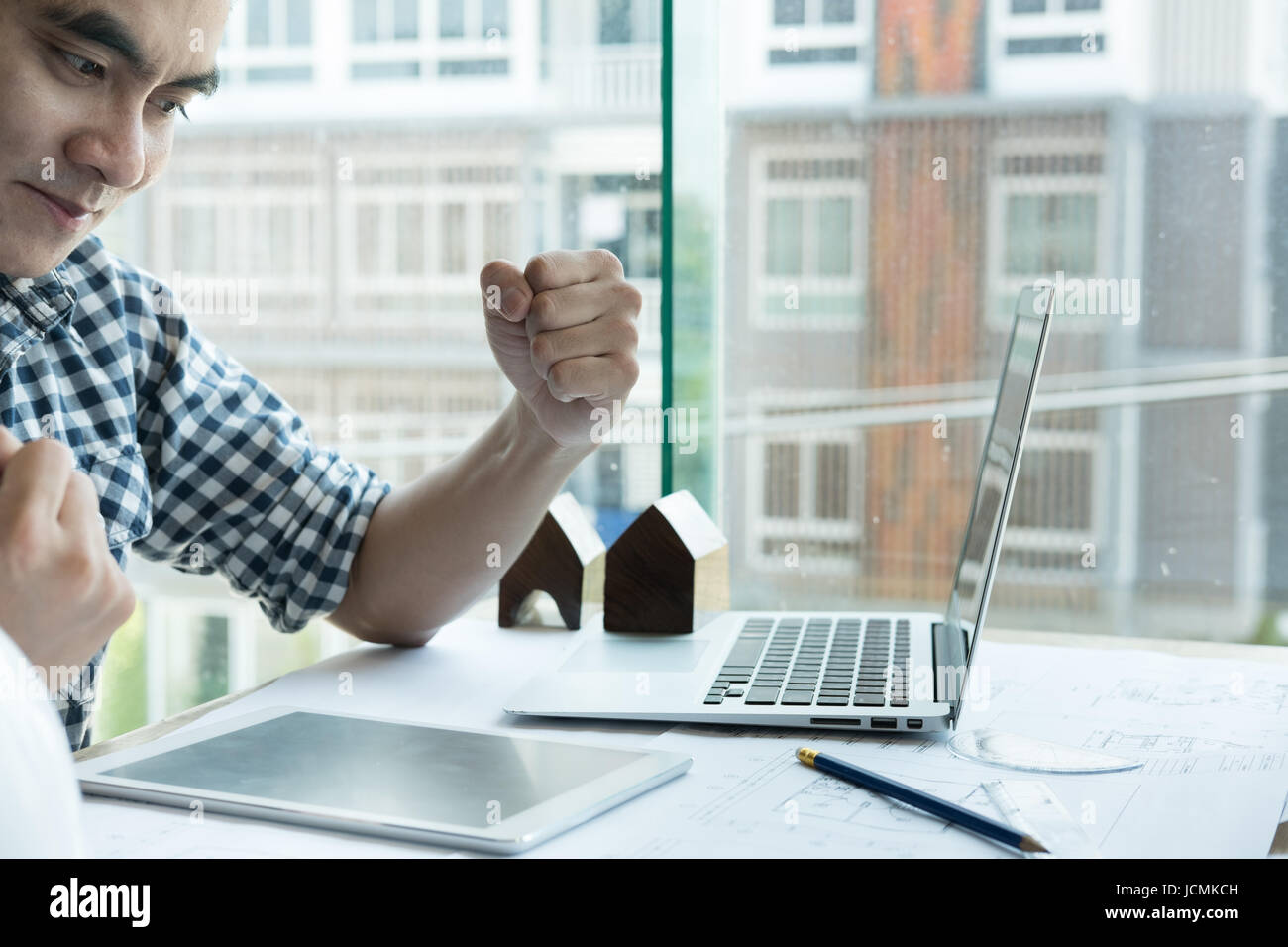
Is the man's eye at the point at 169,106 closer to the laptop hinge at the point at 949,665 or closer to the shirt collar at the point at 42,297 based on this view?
the shirt collar at the point at 42,297

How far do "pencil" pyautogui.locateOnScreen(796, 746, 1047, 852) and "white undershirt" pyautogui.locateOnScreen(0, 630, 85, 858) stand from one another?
0.37m

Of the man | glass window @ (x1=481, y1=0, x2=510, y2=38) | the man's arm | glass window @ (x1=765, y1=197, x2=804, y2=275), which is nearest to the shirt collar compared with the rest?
the man

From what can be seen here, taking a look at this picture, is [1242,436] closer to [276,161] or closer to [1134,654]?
[1134,654]

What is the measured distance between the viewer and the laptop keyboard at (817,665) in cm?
75

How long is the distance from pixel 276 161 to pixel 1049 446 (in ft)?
8.48

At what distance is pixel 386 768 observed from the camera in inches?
24.4

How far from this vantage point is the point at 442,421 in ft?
10.4

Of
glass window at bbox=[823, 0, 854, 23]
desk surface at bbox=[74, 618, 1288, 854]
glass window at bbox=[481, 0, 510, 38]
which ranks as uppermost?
glass window at bbox=[481, 0, 510, 38]

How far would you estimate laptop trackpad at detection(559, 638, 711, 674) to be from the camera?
2.86 feet

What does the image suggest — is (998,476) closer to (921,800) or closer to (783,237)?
(921,800)

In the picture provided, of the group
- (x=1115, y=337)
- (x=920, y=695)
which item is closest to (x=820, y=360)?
(x=1115, y=337)

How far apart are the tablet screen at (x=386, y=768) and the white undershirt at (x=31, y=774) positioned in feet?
0.67

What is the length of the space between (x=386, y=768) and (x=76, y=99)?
1.61 ft

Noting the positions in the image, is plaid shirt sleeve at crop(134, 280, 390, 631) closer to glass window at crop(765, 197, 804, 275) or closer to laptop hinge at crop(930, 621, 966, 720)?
laptop hinge at crop(930, 621, 966, 720)
